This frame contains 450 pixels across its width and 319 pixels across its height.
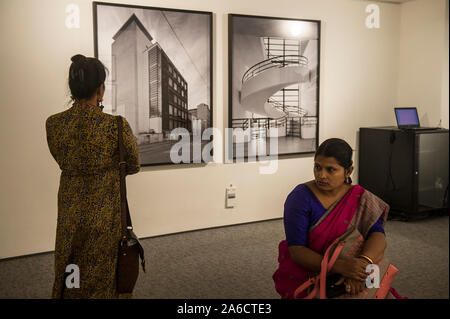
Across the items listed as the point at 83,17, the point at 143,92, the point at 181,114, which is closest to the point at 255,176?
the point at 181,114

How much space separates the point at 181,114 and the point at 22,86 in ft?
3.51

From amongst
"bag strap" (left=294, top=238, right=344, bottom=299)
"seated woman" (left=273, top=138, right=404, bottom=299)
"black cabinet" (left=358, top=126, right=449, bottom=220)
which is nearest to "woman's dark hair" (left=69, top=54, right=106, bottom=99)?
"seated woman" (left=273, top=138, right=404, bottom=299)

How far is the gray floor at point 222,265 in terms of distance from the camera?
235cm

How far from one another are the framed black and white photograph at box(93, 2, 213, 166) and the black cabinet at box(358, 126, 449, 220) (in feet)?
5.25

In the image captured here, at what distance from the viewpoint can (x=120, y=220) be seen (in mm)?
1610

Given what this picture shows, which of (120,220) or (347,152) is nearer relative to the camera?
(347,152)

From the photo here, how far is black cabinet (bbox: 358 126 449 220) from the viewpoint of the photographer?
3.64m

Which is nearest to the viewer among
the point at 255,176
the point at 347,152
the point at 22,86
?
the point at 347,152

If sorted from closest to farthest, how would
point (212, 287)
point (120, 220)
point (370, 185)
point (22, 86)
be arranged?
1. point (120, 220)
2. point (212, 287)
3. point (22, 86)
4. point (370, 185)

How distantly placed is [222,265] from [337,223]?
1543 millimetres

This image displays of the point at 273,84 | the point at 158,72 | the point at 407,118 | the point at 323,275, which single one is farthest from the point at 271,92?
the point at 323,275

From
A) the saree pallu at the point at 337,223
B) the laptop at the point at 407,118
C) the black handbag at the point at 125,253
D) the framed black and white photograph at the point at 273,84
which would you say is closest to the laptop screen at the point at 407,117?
the laptop at the point at 407,118

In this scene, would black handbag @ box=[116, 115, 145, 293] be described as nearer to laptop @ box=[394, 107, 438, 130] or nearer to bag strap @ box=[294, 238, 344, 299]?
bag strap @ box=[294, 238, 344, 299]

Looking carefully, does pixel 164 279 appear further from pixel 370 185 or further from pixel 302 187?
pixel 370 185
